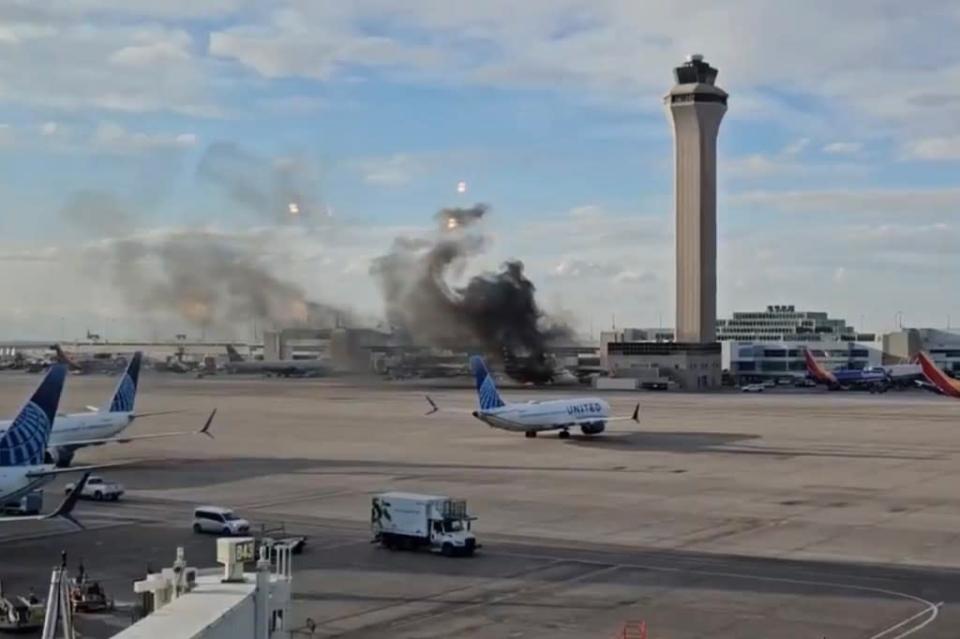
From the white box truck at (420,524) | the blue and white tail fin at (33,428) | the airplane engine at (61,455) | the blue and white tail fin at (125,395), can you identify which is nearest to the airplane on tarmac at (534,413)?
the blue and white tail fin at (125,395)

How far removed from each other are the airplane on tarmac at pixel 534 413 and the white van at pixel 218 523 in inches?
1837

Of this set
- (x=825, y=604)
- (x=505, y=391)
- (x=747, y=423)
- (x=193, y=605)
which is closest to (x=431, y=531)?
(x=825, y=604)

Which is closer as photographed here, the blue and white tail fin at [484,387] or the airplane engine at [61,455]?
the airplane engine at [61,455]

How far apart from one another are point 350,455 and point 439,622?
51120mm

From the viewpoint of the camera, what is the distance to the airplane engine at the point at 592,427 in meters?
98.4

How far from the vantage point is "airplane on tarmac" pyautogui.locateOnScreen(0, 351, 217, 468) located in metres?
68.5

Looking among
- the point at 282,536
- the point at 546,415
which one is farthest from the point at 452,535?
the point at 546,415

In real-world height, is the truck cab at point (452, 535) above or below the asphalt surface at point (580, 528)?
above

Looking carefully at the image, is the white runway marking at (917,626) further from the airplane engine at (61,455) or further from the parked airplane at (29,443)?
the airplane engine at (61,455)

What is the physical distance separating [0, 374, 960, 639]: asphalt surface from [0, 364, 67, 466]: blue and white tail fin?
342cm

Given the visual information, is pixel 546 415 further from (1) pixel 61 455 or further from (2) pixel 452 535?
(2) pixel 452 535

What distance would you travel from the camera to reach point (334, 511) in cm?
5466

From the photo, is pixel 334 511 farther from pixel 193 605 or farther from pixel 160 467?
pixel 193 605

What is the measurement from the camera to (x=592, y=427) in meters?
98.6
